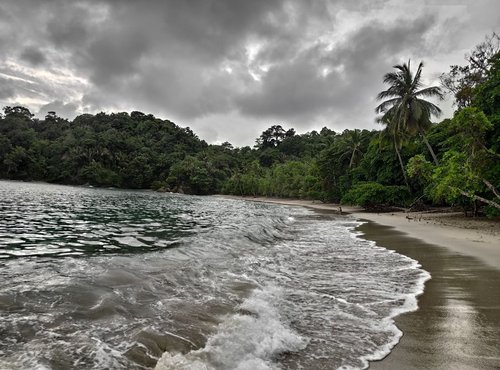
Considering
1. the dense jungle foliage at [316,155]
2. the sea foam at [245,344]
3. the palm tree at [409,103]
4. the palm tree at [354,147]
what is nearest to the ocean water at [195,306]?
the sea foam at [245,344]

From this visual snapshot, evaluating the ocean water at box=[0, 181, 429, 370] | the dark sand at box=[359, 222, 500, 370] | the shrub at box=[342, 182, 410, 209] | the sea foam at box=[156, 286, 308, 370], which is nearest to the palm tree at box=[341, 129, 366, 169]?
the shrub at box=[342, 182, 410, 209]

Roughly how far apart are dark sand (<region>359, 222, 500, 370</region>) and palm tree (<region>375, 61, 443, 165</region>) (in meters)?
24.3

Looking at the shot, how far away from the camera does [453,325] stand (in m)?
4.36

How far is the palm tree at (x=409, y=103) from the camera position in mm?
29062

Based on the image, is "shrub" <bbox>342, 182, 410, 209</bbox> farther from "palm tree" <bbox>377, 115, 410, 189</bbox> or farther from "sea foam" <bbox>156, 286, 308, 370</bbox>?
"sea foam" <bbox>156, 286, 308, 370</bbox>

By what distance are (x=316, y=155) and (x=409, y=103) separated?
136 ft

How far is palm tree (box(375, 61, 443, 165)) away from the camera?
29.1m

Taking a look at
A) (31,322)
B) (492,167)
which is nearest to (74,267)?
(31,322)

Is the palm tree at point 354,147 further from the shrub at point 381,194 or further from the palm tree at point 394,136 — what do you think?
the shrub at point 381,194

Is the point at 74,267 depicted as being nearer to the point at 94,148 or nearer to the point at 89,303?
the point at 89,303

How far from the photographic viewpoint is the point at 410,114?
29.8 meters

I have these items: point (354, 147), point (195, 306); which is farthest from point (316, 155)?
point (195, 306)

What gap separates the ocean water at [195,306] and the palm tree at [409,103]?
22.7m

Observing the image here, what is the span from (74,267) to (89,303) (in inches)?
104
